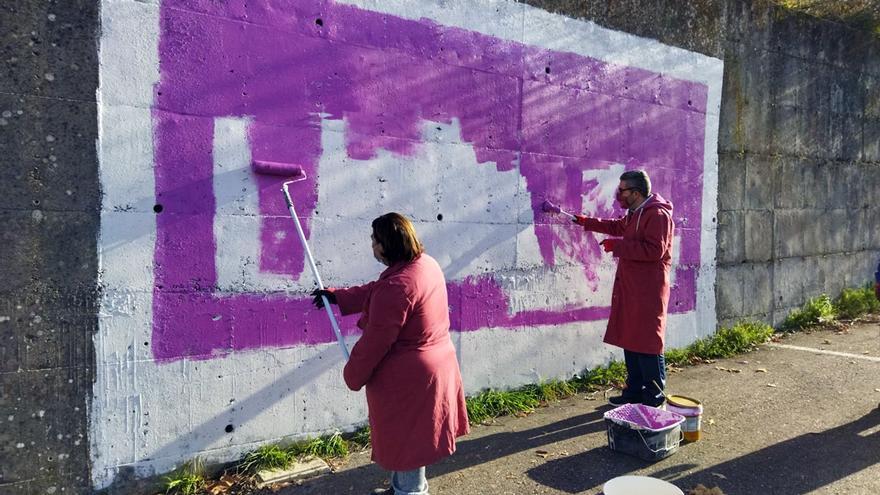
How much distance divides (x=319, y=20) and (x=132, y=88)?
4.26ft

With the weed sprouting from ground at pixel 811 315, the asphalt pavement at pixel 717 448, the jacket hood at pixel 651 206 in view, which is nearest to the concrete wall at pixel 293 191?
the asphalt pavement at pixel 717 448

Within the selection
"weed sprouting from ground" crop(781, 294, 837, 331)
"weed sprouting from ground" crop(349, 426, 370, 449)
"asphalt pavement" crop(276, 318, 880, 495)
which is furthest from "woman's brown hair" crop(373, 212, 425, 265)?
"weed sprouting from ground" crop(781, 294, 837, 331)

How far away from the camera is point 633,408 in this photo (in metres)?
4.29

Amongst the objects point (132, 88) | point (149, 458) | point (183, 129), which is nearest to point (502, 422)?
point (149, 458)

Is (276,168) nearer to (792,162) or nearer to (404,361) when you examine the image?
(404,361)

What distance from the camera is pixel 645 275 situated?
4656mm

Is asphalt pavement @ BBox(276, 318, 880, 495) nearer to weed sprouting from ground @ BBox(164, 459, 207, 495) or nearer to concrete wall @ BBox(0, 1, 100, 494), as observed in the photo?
weed sprouting from ground @ BBox(164, 459, 207, 495)

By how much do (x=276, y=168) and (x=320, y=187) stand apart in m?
0.37

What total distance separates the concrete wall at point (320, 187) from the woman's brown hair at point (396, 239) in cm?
125

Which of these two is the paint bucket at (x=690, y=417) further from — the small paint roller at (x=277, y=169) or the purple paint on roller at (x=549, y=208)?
the small paint roller at (x=277, y=169)

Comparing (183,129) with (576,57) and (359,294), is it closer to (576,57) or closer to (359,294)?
(359,294)

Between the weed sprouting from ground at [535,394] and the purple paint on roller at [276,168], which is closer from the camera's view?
the purple paint on roller at [276,168]

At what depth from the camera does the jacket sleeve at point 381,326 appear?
2922 millimetres

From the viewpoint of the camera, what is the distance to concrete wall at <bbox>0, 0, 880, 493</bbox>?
340 cm
